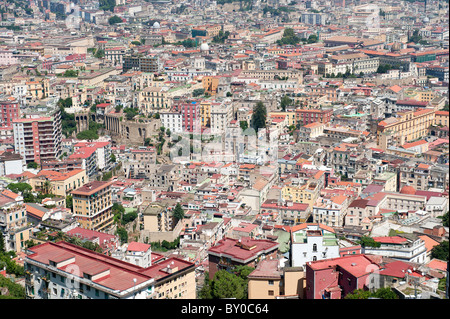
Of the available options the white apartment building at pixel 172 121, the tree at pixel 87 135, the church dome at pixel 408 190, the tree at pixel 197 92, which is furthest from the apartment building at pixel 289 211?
the tree at pixel 197 92

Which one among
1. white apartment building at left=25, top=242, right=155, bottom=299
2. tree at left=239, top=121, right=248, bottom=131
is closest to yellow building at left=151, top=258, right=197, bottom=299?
white apartment building at left=25, top=242, right=155, bottom=299

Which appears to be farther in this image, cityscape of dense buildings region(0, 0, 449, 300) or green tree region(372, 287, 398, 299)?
cityscape of dense buildings region(0, 0, 449, 300)

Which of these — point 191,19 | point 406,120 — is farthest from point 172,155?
point 191,19

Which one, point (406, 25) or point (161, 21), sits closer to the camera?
point (406, 25)

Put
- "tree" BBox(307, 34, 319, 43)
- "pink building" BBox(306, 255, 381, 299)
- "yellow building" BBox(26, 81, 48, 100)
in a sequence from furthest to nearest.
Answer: "tree" BBox(307, 34, 319, 43) < "yellow building" BBox(26, 81, 48, 100) < "pink building" BBox(306, 255, 381, 299)

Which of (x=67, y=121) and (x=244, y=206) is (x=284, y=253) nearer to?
(x=244, y=206)

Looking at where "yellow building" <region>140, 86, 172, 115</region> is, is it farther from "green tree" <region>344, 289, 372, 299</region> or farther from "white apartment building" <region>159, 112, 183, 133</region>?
"green tree" <region>344, 289, 372, 299</region>

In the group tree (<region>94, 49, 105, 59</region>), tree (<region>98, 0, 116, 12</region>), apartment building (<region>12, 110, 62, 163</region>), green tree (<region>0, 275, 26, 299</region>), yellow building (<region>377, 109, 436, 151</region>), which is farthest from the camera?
tree (<region>98, 0, 116, 12</region>)
